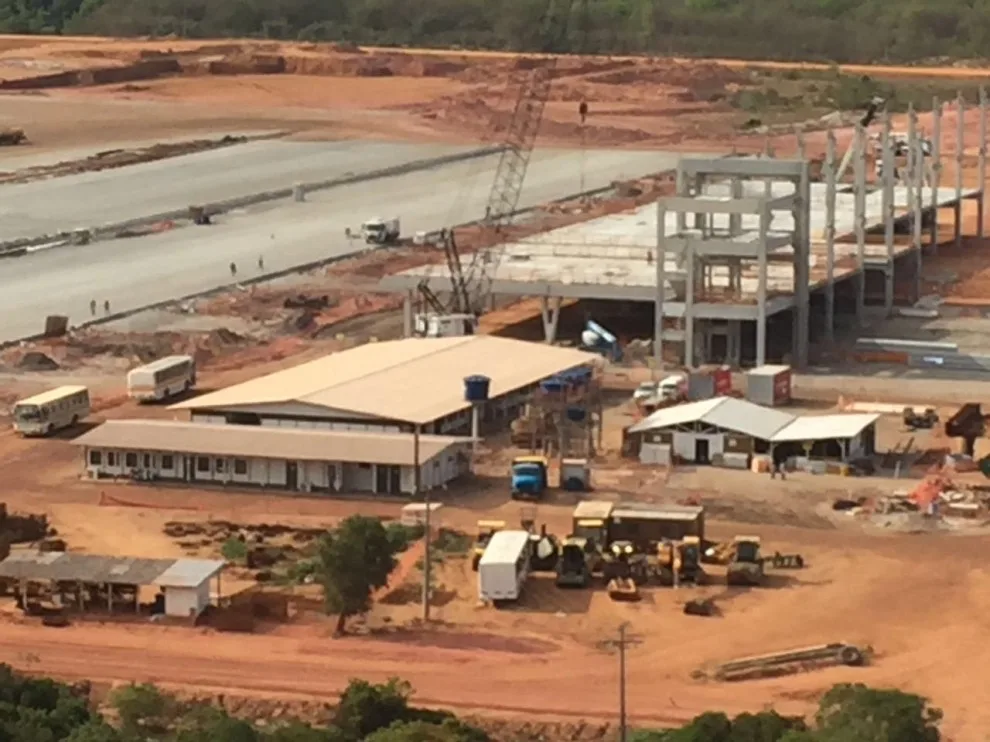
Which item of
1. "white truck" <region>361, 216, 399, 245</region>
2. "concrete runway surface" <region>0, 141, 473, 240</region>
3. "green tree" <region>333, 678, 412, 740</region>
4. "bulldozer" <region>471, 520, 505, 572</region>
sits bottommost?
"concrete runway surface" <region>0, 141, 473, 240</region>

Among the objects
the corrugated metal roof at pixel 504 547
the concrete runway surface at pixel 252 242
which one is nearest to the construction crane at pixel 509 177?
the concrete runway surface at pixel 252 242

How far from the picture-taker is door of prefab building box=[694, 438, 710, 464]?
108ft

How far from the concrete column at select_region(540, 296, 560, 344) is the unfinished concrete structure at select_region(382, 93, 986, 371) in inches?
1.0

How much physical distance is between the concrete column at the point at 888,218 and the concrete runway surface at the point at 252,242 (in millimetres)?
11515

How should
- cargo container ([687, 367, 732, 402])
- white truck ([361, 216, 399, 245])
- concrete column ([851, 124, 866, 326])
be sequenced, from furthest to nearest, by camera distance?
white truck ([361, 216, 399, 245])
concrete column ([851, 124, 866, 326])
cargo container ([687, 367, 732, 402])

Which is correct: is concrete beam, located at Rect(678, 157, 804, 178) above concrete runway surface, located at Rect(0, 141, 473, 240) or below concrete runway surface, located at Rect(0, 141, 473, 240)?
above

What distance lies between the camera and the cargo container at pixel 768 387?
120 ft

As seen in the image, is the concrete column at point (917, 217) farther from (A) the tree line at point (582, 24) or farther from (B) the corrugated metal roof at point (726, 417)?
(A) the tree line at point (582, 24)

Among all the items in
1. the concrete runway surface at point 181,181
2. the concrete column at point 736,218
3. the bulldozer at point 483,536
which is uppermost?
the concrete column at point 736,218

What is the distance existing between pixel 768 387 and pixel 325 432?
709cm

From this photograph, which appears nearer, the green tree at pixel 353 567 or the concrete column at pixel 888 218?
the green tree at pixel 353 567

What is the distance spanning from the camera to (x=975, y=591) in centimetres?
2673

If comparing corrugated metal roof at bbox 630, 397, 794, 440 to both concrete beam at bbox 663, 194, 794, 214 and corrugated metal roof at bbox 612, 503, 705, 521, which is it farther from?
concrete beam at bbox 663, 194, 794, 214

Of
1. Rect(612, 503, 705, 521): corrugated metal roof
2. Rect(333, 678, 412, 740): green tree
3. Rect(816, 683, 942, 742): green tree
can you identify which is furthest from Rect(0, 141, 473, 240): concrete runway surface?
Rect(816, 683, 942, 742): green tree
